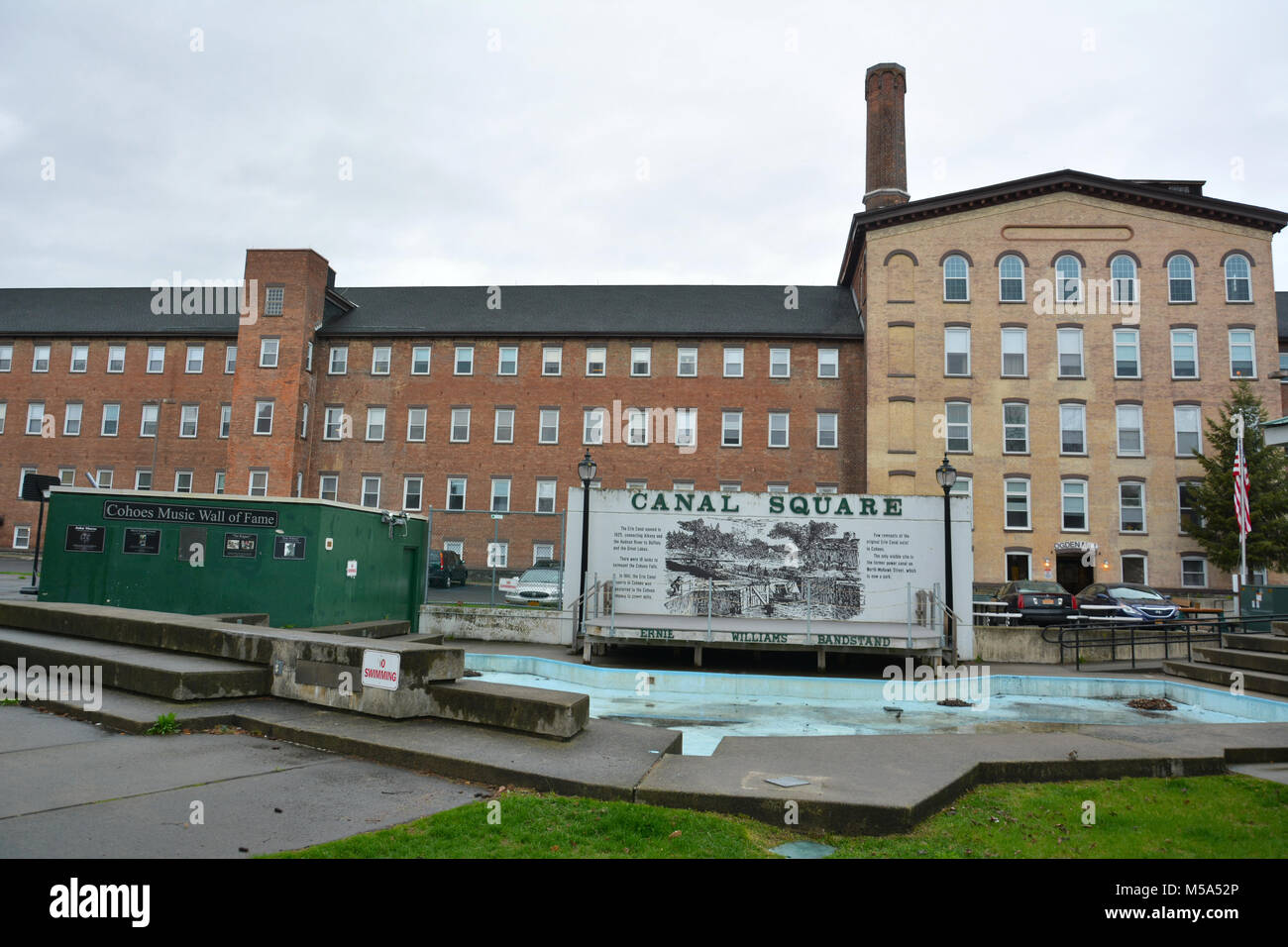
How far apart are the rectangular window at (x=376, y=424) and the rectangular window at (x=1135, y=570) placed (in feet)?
122

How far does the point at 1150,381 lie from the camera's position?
38.6 meters

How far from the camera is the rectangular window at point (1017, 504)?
38.1 meters

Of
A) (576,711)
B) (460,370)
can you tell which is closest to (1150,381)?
(460,370)

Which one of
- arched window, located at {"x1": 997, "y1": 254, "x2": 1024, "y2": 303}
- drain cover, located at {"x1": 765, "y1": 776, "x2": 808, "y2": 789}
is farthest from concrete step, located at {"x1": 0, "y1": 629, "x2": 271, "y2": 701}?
arched window, located at {"x1": 997, "y1": 254, "x2": 1024, "y2": 303}

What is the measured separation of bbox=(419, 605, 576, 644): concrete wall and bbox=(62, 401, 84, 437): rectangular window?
1619 inches

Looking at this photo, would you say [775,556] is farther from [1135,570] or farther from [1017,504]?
[1135,570]

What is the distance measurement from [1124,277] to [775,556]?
98.0 feet

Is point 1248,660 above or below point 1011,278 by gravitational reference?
below

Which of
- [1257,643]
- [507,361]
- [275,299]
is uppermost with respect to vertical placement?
[275,299]

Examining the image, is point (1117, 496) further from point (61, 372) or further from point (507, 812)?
point (61, 372)

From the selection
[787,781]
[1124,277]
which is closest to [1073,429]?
Answer: [1124,277]

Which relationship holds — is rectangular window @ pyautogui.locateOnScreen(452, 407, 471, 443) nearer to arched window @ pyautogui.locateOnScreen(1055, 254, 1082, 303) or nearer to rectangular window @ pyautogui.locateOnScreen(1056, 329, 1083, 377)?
rectangular window @ pyautogui.locateOnScreen(1056, 329, 1083, 377)

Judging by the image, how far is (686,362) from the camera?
4372 centimetres

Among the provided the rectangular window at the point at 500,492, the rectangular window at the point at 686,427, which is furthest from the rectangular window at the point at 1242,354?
the rectangular window at the point at 500,492
